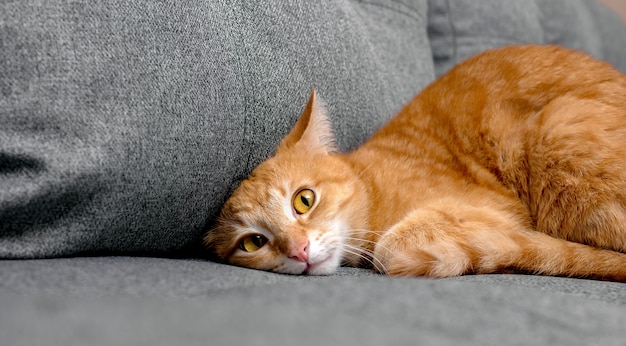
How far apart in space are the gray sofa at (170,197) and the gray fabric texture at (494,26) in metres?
1.05

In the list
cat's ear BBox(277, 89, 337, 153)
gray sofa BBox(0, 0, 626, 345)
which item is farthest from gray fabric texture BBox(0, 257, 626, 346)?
cat's ear BBox(277, 89, 337, 153)

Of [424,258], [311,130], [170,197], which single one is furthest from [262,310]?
[311,130]

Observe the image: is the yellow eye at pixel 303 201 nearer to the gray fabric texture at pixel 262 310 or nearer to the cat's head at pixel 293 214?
the cat's head at pixel 293 214

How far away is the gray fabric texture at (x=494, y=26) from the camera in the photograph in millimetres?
2197

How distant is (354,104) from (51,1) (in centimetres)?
76

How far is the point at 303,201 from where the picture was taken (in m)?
1.22

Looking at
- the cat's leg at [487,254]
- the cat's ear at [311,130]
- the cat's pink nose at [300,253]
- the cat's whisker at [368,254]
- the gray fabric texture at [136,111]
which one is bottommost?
the cat's whisker at [368,254]

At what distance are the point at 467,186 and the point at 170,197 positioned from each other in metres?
0.72

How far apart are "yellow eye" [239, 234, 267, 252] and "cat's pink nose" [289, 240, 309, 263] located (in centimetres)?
11

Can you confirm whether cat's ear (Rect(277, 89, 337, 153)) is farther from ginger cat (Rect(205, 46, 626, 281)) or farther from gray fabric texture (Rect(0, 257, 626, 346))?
gray fabric texture (Rect(0, 257, 626, 346))

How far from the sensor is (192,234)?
1059 mm

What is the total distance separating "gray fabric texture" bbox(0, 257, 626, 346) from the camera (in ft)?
1.77

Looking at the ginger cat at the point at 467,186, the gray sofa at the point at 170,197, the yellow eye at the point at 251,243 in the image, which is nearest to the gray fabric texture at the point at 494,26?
the ginger cat at the point at 467,186

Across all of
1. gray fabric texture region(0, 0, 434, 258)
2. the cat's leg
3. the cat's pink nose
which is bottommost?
the cat's leg
